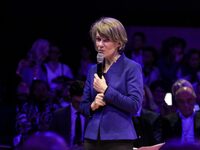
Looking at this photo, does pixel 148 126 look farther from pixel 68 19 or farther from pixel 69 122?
pixel 68 19

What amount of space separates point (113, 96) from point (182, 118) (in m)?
2.36

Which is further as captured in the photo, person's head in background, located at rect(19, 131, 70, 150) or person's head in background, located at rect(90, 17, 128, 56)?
person's head in background, located at rect(90, 17, 128, 56)

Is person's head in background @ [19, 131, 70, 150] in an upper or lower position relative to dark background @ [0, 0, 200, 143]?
lower

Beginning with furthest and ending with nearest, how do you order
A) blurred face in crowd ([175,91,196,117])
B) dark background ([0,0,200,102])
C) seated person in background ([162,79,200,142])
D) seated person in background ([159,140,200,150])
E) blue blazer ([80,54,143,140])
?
dark background ([0,0,200,102])
blurred face in crowd ([175,91,196,117])
seated person in background ([162,79,200,142])
blue blazer ([80,54,143,140])
seated person in background ([159,140,200,150])

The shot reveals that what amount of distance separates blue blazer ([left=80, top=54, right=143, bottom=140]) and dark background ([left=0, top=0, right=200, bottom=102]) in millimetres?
5095

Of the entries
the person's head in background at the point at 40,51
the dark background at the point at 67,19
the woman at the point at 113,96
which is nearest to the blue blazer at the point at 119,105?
the woman at the point at 113,96

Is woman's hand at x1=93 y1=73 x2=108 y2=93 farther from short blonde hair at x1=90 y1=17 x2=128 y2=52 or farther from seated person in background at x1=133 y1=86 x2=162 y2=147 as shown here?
seated person in background at x1=133 y1=86 x2=162 y2=147

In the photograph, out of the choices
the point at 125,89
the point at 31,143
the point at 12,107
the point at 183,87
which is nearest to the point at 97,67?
the point at 125,89

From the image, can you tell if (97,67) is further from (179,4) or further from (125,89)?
(179,4)

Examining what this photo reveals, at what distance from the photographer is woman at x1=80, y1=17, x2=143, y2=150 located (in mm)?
3590

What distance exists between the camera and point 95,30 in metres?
3.67

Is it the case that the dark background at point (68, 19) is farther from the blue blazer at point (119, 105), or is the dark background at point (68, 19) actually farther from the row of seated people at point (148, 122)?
the blue blazer at point (119, 105)

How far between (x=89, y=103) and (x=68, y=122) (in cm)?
248

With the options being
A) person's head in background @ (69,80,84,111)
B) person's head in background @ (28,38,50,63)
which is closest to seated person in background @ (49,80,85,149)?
person's head in background @ (69,80,84,111)
